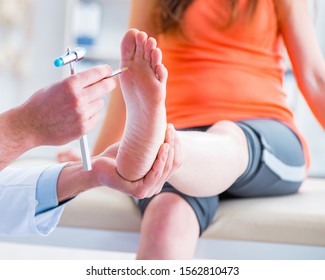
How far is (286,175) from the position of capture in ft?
3.96

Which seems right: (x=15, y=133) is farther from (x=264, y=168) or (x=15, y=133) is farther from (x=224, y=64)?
(x=224, y=64)

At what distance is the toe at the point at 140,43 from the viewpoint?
79 centimetres

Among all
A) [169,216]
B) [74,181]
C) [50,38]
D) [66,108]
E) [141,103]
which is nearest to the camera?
[66,108]

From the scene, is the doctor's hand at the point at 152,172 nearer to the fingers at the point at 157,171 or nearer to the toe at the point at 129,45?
the fingers at the point at 157,171

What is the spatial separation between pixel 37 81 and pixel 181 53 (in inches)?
43.1

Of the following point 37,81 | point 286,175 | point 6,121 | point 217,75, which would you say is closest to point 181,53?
point 217,75

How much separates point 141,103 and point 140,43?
0.09m

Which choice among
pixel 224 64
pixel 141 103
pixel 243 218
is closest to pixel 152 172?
pixel 141 103

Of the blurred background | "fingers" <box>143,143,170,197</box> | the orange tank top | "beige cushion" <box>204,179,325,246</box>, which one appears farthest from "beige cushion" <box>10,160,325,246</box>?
the blurred background

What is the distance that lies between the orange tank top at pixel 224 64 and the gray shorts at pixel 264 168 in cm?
7

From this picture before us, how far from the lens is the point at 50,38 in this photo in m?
2.24

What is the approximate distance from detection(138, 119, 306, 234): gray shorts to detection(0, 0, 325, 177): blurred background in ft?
2.33

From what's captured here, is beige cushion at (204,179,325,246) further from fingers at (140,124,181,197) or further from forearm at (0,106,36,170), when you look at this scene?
forearm at (0,106,36,170)
